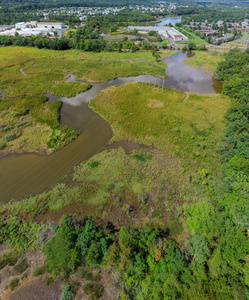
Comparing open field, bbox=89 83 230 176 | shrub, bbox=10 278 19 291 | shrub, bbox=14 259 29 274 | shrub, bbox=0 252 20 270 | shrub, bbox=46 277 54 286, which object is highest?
open field, bbox=89 83 230 176

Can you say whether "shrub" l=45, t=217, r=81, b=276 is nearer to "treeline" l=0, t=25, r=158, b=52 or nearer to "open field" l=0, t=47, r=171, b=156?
"open field" l=0, t=47, r=171, b=156

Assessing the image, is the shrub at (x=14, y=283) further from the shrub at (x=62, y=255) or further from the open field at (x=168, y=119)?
the open field at (x=168, y=119)

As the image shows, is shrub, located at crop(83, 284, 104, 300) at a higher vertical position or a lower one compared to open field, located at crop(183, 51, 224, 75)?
lower

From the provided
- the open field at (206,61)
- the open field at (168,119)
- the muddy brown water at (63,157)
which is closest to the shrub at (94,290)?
the muddy brown water at (63,157)

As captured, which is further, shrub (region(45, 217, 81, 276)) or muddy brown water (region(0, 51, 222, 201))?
muddy brown water (region(0, 51, 222, 201))

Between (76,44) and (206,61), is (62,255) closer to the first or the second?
(206,61)

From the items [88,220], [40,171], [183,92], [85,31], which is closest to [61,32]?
[85,31]

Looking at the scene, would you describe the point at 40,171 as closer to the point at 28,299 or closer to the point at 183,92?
the point at 28,299

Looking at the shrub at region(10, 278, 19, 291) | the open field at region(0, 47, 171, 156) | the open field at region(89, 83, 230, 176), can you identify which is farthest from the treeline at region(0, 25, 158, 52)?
the shrub at region(10, 278, 19, 291)

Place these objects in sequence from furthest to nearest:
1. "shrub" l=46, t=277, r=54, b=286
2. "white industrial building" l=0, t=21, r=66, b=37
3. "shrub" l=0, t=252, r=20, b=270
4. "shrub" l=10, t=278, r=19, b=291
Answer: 1. "white industrial building" l=0, t=21, r=66, b=37
2. "shrub" l=0, t=252, r=20, b=270
3. "shrub" l=46, t=277, r=54, b=286
4. "shrub" l=10, t=278, r=19, b=291
